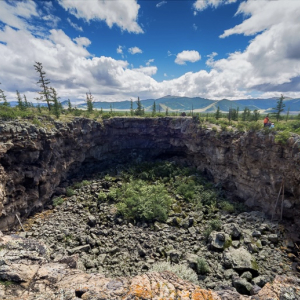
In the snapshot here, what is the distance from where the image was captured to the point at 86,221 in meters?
23.7

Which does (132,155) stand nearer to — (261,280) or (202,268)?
(202,268)

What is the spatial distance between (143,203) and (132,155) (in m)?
20.5

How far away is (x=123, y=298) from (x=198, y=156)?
33569mm

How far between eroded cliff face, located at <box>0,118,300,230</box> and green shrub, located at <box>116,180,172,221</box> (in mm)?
11695

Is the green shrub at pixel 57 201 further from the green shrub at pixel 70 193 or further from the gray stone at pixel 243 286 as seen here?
the gray stone at pixel 243 286

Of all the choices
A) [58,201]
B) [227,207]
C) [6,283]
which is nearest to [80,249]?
[6,283]

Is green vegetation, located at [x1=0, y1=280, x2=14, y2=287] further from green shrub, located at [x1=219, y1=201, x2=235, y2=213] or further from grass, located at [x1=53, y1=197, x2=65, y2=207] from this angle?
green shrub, located at [x1=219, y1=201, x2=235, y2=213]

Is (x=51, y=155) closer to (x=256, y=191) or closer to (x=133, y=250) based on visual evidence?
(x=133, y=250)

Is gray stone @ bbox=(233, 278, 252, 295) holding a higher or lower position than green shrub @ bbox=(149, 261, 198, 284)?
lower

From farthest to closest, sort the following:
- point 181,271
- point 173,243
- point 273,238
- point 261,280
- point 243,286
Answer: point 273,238
point 173,243
point 261,280
point 181,271
point 243,286

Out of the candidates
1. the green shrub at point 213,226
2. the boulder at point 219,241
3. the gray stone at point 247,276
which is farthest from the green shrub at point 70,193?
the gray stone at point 247,276

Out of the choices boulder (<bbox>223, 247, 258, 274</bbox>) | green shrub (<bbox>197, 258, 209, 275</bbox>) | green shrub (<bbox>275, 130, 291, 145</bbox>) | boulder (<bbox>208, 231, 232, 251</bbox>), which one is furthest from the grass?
green shrub (<bbox>275, 130, 291, 145</bbox>)

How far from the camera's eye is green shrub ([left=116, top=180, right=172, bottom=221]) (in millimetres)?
23644

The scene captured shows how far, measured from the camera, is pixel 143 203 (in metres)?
25.5
